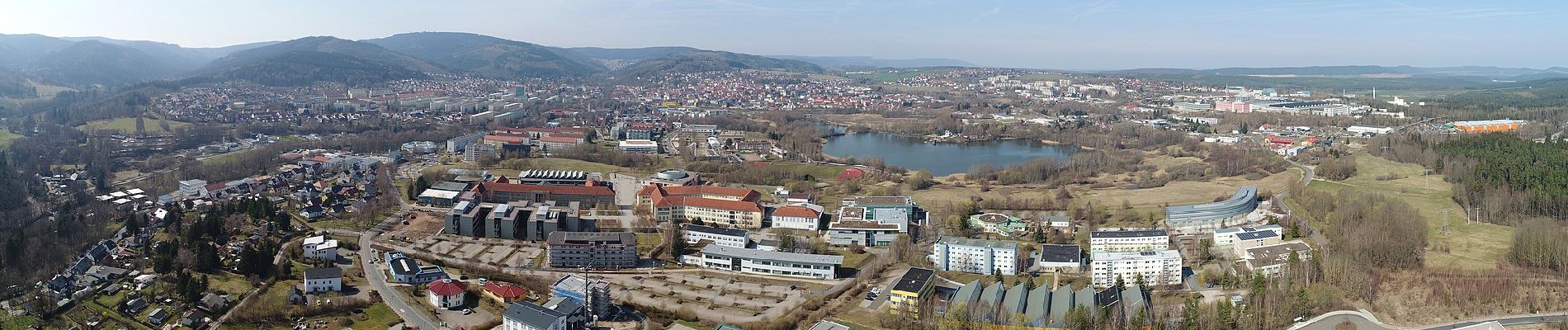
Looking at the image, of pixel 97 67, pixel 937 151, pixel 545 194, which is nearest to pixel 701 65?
pixel 97 67

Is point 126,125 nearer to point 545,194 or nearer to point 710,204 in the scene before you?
point 545,194

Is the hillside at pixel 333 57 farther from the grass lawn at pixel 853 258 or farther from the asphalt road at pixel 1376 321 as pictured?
the asphalt road at pixel 1376 321

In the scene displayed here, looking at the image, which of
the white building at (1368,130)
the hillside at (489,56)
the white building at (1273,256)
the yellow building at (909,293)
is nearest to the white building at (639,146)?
the yellow building at (909,293)

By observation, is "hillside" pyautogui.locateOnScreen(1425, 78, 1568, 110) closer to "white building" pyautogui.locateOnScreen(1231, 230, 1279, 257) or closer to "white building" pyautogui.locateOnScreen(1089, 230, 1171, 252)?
"white building" pyautogui.locateOnScreen(1231, 230, 1279, 257)

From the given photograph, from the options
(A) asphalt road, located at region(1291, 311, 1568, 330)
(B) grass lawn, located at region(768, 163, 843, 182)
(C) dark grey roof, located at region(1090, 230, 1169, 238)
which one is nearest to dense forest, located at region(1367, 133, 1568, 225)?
(A) asphalt road, located at region(1291, 311, 1568, 330)

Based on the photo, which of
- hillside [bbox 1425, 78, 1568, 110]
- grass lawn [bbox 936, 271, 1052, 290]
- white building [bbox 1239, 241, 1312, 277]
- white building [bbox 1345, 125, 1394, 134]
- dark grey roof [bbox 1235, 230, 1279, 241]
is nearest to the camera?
grass lawn [bbox 936, 271, 1052, 290]
